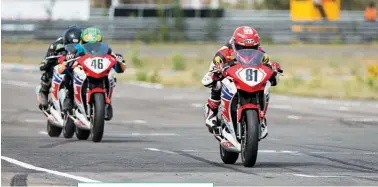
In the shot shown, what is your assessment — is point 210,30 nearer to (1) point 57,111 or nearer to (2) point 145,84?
(2) point 145,84

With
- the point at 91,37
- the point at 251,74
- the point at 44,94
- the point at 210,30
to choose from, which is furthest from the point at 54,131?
the point at 210,30

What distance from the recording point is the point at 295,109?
89.1 feet

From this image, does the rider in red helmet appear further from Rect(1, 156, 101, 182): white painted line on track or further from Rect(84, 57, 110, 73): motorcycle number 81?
Rect(84, 57, 110, 73): motorcycle number 81

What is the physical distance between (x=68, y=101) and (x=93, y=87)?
132 centimetres

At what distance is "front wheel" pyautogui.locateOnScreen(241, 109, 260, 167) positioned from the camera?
42.1 feet

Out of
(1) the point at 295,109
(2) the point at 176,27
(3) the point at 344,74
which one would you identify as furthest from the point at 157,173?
(2) the point at 176,27

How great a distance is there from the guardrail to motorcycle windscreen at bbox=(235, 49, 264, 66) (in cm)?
3866

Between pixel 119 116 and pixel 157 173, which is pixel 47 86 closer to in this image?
pixel 119 116

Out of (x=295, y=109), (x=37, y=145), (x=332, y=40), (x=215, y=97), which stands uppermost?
(x=215, y=97)

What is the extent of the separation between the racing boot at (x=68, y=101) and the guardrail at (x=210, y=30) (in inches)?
1325

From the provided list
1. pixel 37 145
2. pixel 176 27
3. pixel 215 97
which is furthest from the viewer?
pixel 176 27

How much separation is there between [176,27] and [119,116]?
104ft

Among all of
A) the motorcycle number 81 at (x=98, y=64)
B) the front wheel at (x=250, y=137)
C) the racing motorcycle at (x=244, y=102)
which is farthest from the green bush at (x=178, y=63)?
the front wheel at (x=250, y=137)

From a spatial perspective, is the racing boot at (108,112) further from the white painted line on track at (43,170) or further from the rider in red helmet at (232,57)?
the rider in red helmet at (232,57)
